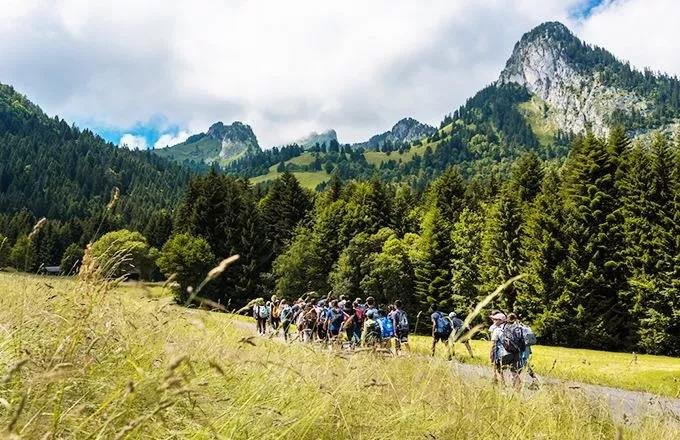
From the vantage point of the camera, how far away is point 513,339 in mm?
11719

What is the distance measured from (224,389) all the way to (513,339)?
9496 mm

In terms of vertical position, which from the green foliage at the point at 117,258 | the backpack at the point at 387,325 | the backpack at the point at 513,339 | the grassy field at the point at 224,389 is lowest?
the backpack at the point at 387,325

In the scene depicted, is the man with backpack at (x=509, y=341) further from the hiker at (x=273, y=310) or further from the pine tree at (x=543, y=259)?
the pine tree at (x=543, y=259)

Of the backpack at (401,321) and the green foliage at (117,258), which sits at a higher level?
the green foliage at (117,258)

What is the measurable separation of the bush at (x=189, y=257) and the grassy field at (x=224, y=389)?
57078 millimetres

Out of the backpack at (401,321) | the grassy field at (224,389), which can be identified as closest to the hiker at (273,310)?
the grassy field at (224,389)

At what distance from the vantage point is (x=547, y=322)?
37.3 metres

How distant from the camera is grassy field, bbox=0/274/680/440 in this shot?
2473 mm

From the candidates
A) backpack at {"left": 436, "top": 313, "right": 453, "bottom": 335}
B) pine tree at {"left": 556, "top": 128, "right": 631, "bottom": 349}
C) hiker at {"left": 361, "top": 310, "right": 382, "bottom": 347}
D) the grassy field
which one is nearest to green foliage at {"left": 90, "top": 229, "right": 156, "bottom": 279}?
the grassy field

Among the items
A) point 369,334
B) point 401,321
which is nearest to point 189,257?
point 401,321

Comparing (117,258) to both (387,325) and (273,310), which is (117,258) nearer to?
(273,310)

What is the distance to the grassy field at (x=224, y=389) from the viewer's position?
2.47 metres

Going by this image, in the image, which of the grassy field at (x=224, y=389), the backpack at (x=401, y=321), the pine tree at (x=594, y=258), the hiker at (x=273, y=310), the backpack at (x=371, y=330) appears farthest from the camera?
the pine tree at (x=594, y=258)

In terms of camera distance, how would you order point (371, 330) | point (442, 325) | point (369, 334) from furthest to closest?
point (442, 325), point (371, 330), point (369, 334)
